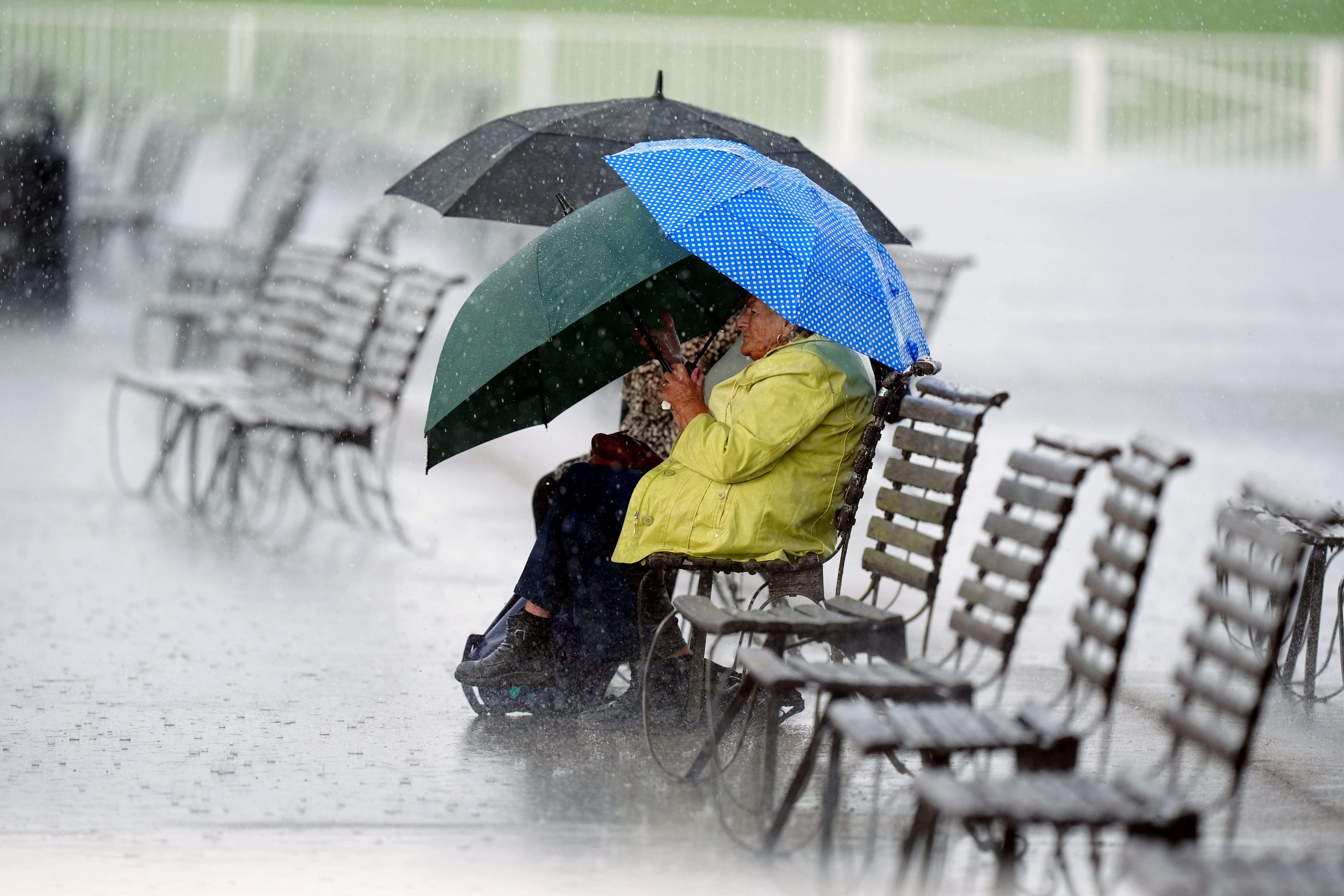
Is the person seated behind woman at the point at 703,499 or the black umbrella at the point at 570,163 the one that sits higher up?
the black umbrella at the point at 570,163

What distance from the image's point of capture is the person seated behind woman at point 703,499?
17.1ft

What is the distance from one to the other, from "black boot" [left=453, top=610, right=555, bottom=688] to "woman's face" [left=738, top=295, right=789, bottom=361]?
997mm

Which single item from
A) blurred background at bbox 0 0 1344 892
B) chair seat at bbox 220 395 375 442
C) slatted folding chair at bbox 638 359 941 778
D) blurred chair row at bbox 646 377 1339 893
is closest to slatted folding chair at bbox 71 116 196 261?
blurred background at bbox 0 0 1344 892

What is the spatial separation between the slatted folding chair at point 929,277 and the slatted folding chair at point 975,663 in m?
3.80

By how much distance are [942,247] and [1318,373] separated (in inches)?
236

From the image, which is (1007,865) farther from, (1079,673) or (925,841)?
(1079,673)


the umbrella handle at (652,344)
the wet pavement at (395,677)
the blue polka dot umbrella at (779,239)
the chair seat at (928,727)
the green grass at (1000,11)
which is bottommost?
the wet pavement at (395,677)

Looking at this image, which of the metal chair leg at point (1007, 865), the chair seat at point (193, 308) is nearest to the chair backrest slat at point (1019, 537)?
the metal chair leg at point (1007, 865)

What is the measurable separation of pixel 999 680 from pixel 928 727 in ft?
6.80

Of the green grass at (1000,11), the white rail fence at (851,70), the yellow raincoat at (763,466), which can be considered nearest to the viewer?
the yellow raincoat at (763,466)

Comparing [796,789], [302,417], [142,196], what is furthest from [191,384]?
[142,196]

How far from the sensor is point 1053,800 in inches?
140

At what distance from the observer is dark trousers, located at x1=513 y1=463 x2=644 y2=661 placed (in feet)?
18.1

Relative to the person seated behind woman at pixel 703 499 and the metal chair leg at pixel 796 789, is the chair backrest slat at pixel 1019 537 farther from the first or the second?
the person seated behind woman at pixel 703 499
